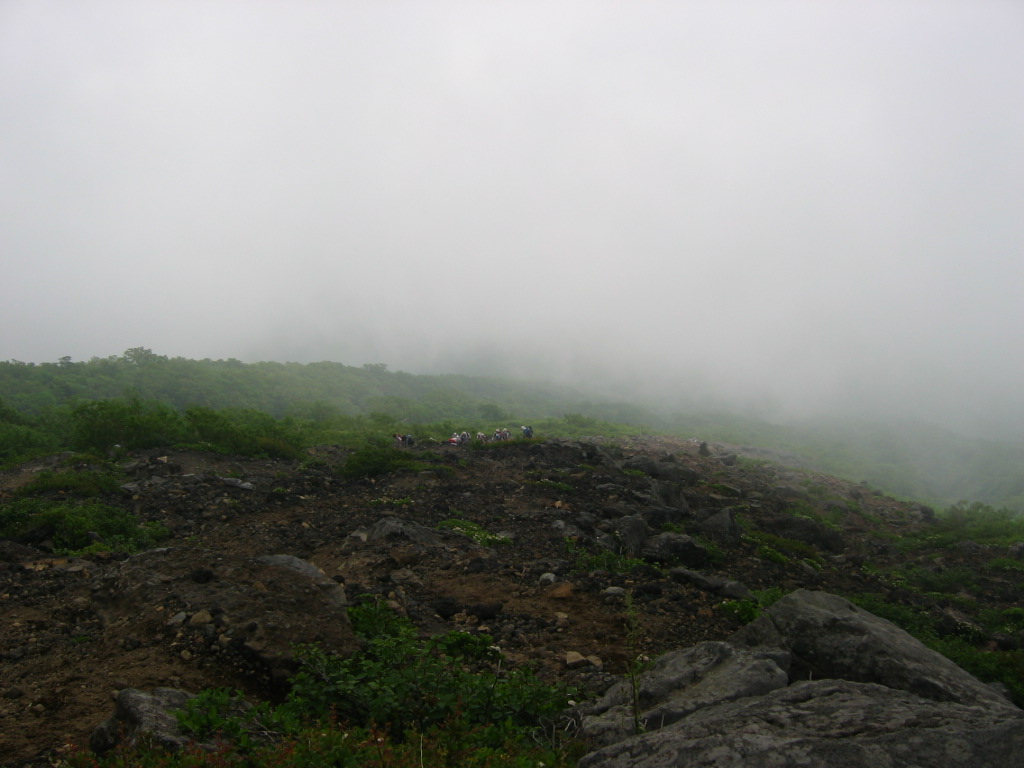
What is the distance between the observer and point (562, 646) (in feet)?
25.7

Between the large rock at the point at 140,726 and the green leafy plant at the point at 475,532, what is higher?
the large rock at the point at 140,726

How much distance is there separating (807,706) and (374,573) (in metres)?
7.07

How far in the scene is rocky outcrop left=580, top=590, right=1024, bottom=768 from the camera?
377 cm

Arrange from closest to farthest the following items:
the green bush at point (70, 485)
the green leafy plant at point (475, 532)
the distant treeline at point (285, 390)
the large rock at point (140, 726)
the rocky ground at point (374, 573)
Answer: the large rock at point (140, 726) < the rocky ground at point (374, 573) < the green leafy plant at point (475, 532) < the green bush at point (70, 485) < the distant treeline at point (285, 390)

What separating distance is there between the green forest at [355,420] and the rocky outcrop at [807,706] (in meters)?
15.9

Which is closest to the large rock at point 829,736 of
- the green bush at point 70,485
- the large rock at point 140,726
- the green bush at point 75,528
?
the large rock at point 140,726

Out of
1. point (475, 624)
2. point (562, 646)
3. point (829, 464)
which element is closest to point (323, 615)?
point (475, 624)

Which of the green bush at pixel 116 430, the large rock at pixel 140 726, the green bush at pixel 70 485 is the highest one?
the green bush at pixel 116 430

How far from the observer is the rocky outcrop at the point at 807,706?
3.77 metres

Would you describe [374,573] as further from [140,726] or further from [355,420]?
[355,420]

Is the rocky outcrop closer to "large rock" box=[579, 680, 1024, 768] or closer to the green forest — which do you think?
"large rock" box=[579, 680, 1024, 768]

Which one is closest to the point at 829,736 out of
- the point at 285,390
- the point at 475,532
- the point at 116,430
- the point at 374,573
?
the point at 374,573

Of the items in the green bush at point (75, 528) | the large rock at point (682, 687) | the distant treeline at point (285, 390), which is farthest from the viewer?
the distant treeline at point (285, 390)

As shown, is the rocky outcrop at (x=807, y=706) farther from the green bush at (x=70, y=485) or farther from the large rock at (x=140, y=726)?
the green bush at (x=70, y=485)
